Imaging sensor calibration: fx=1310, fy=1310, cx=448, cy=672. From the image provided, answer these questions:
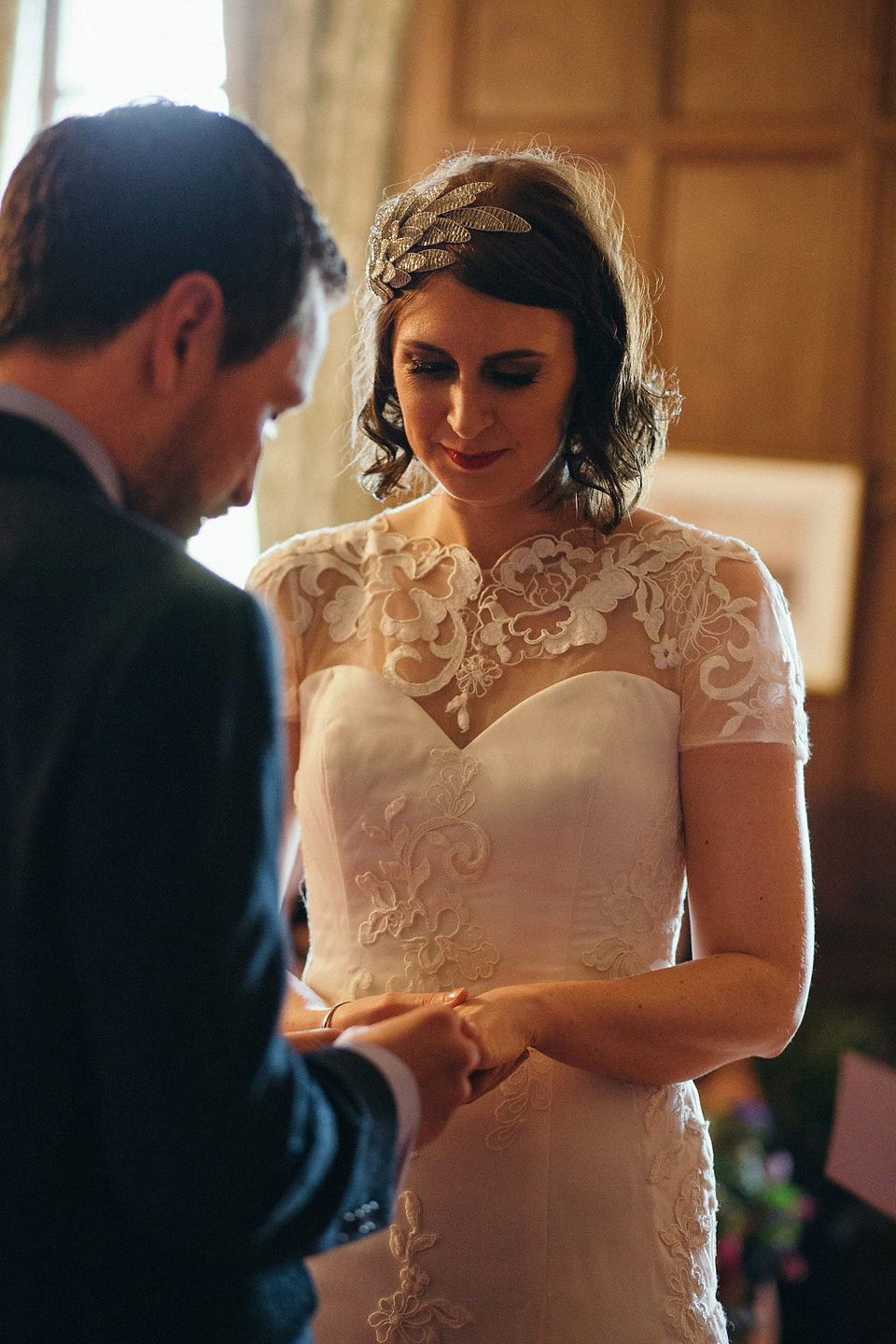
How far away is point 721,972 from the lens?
1659 mm

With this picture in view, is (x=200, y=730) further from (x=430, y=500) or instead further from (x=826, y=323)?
(x=826, y=323)

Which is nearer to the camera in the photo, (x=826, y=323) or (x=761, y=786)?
(x=761, y=786)

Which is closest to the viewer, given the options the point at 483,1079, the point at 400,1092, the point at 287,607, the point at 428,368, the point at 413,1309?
the point at 400,1092

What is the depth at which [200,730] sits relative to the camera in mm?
929

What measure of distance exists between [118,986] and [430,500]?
4.30 ft

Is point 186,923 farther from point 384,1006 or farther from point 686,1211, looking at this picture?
point 686,1211

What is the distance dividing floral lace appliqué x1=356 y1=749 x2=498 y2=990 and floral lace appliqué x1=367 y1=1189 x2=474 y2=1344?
0.32 meters

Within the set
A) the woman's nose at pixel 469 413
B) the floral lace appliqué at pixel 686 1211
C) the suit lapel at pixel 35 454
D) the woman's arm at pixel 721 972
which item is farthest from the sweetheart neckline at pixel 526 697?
the suit lapel at pixel 35 454

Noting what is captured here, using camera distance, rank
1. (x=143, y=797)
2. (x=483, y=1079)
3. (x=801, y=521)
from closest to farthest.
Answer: (x=143, y=797)
(x=483, y=1079)
(x=801, y=521)

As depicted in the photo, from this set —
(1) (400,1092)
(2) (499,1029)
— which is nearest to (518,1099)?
(2) (499,1029)

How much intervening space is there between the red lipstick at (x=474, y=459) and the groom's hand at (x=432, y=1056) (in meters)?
0.86

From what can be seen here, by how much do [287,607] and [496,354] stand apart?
1.64ft

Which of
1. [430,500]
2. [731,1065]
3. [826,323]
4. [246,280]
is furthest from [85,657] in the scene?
[826,323]

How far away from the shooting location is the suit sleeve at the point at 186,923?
2.98 feet
